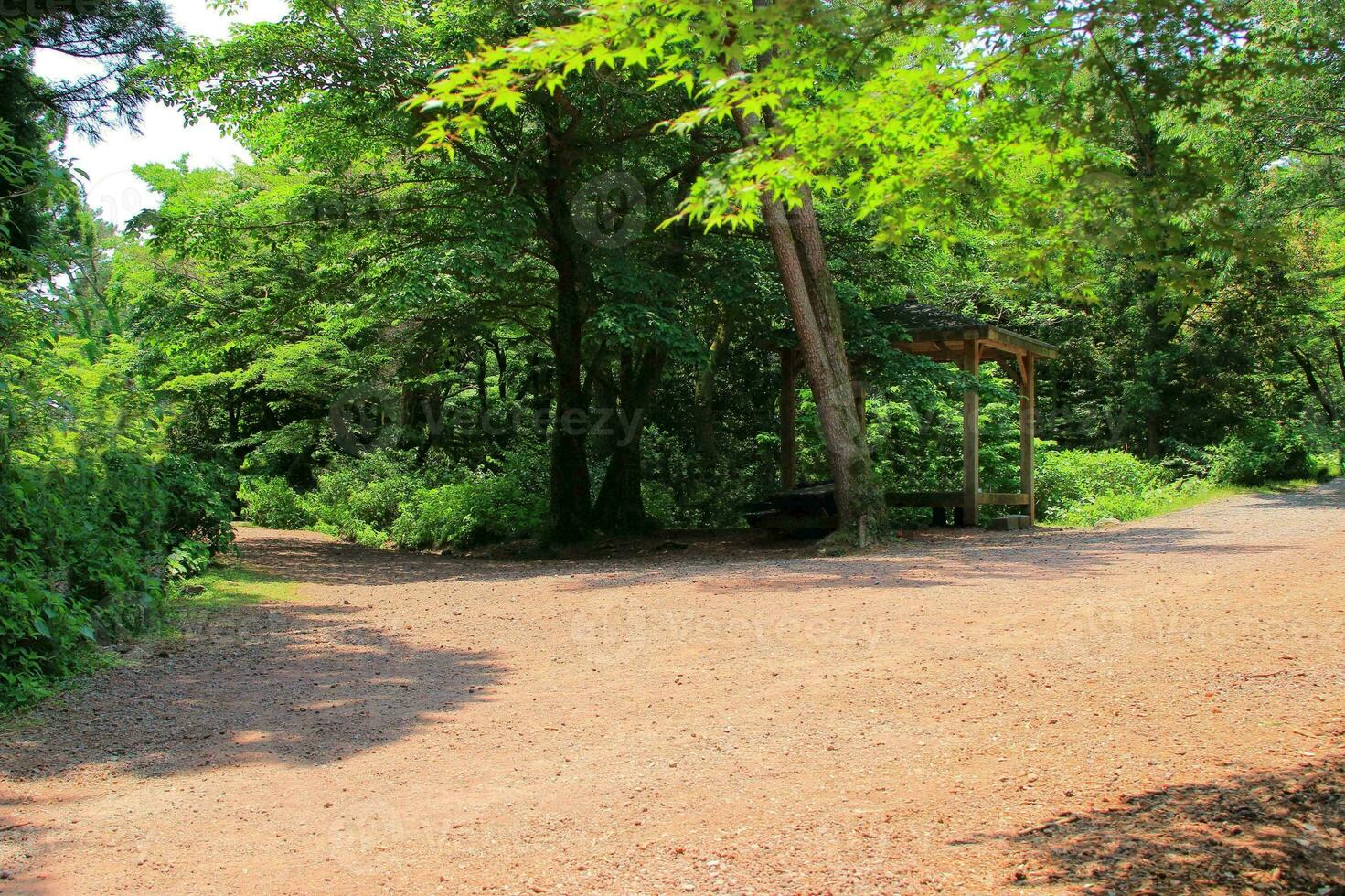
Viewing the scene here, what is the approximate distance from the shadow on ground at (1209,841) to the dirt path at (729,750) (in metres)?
0.01

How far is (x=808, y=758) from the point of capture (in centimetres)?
493

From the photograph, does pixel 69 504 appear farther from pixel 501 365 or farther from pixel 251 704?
pixel 501 365

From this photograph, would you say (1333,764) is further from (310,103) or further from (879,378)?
(310,103)

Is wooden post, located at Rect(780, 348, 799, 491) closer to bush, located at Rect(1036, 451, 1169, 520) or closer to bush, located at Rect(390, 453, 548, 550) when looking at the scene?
bush, located at Rect(390, 453, 548, 550)

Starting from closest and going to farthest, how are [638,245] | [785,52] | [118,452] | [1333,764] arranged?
[785,52], [1333,764], [118,452], [638,245]

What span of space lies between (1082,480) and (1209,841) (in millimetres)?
19497

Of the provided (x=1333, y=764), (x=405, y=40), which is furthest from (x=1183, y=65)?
(x=405, y=40)

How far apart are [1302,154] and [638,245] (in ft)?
44.3

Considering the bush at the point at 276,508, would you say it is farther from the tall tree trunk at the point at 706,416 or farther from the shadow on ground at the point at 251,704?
the shadow on ground at the point at 251,704

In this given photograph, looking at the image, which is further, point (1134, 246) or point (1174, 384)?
point (1174, 384)

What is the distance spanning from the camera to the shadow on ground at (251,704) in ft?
17.4

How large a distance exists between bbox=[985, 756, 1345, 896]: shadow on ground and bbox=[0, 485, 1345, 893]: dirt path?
0.04ft

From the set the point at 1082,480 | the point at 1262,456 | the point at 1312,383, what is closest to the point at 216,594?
Result: the point at 1082,480

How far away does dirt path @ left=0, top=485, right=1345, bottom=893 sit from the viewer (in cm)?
373
